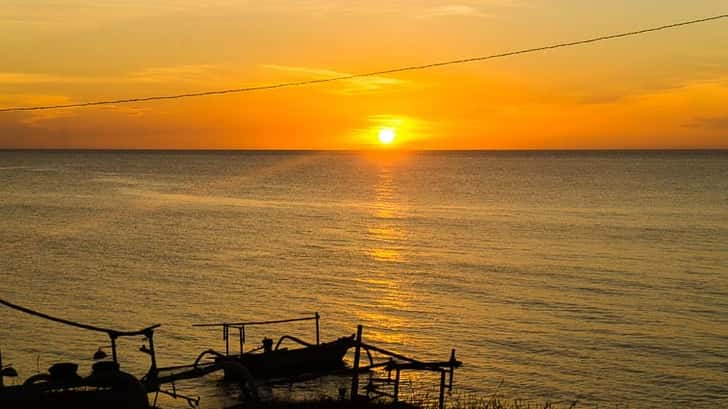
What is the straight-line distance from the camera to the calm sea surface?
25.9 m

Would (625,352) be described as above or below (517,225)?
below

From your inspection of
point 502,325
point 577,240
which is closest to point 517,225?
point 577,240

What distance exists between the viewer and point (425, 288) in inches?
1543

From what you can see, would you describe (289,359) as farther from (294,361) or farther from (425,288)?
(425,288)

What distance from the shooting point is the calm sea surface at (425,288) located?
25859 mm

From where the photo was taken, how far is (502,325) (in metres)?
31.2

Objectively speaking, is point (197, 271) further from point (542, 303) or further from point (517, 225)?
point (517, 225)

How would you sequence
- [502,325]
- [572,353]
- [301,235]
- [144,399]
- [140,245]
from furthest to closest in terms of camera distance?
[301,235] < [140,245] < [502,325] < [572,353] < [144,399]

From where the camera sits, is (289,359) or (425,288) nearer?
(289,359)

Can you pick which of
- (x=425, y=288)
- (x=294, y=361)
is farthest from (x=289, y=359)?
(x=425, y=288)

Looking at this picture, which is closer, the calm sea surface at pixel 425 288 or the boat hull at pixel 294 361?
the boat hull at pixel 294 361

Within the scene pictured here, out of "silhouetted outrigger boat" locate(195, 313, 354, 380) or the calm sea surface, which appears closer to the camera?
"silhouetted outrigger boat" locate(195, 313, 354, 380)

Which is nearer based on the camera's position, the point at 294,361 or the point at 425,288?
the point at 294,361

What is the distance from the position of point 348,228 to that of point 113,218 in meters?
21.8
